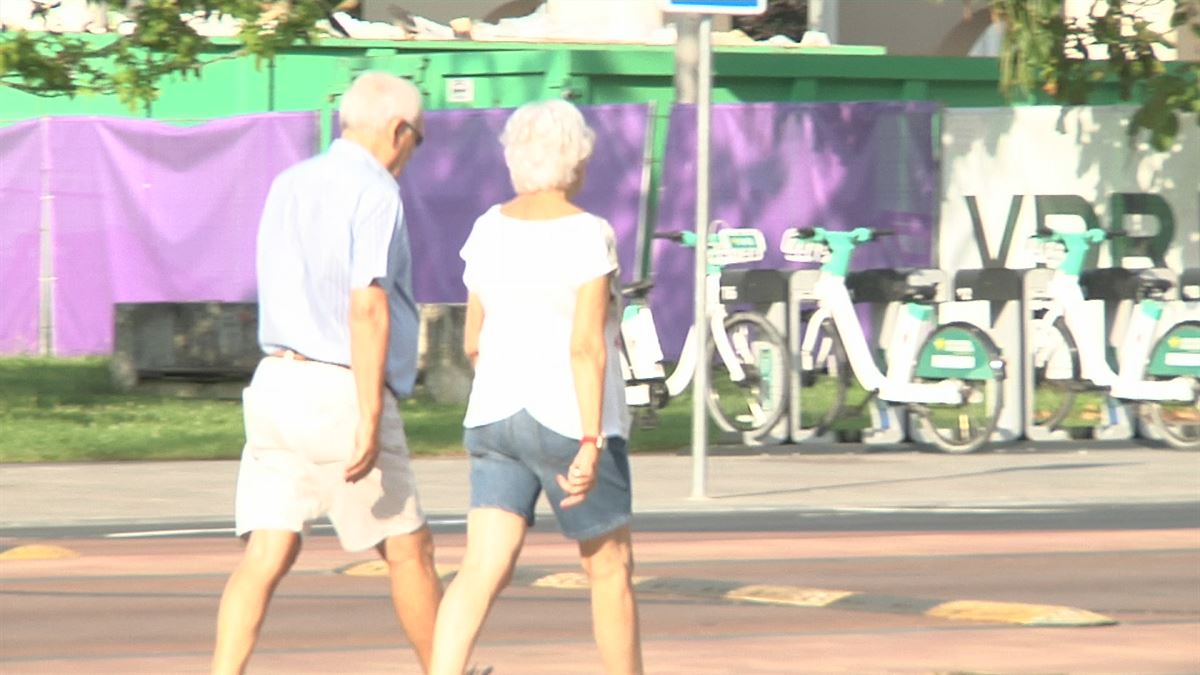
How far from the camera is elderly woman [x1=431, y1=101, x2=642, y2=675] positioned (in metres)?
6.34

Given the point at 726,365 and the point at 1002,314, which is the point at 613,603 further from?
the point at 1002,314

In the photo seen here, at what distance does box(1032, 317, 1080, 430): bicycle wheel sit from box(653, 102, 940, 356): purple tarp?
471cm

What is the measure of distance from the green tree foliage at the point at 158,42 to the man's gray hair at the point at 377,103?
338 inches

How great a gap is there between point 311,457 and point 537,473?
0.59 m

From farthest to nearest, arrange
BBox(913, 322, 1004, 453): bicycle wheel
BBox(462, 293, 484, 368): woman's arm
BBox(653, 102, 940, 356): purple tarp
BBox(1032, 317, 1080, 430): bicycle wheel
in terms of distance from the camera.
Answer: BBox(653, 102, 940, 356): purple tarp → BBox(1032, 317, 1080, 430): bicycle wheel → BBox(913, 322, 1004, 453): bicycle wheel → BBox(462, 293, 484, 368): woman's arm

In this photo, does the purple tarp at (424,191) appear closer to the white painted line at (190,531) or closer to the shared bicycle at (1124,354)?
the shared bicycle at (1124,354)

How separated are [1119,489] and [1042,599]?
4.24 meters

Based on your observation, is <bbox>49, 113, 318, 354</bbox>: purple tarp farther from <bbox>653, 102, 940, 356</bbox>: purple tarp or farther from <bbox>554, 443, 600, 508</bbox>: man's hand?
<bbox>554, 443, 600, 508</bbox>: man's hand

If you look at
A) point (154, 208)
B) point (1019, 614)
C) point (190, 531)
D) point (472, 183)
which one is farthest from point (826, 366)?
point (154, 208)

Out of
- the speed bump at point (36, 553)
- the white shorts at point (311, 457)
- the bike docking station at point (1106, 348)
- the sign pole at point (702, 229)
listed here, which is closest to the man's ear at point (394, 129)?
the white shorts at point (311, 457)

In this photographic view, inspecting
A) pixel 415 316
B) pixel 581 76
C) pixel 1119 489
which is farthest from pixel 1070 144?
pixel 415 316

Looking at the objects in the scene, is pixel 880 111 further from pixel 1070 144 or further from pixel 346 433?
pixel 346 433

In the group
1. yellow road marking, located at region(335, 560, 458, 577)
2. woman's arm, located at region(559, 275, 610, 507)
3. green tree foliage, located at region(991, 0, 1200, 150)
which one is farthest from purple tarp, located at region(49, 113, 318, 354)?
woman's arm, located at region(559, 275, 610, 507)

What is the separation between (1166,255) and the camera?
2042cm
